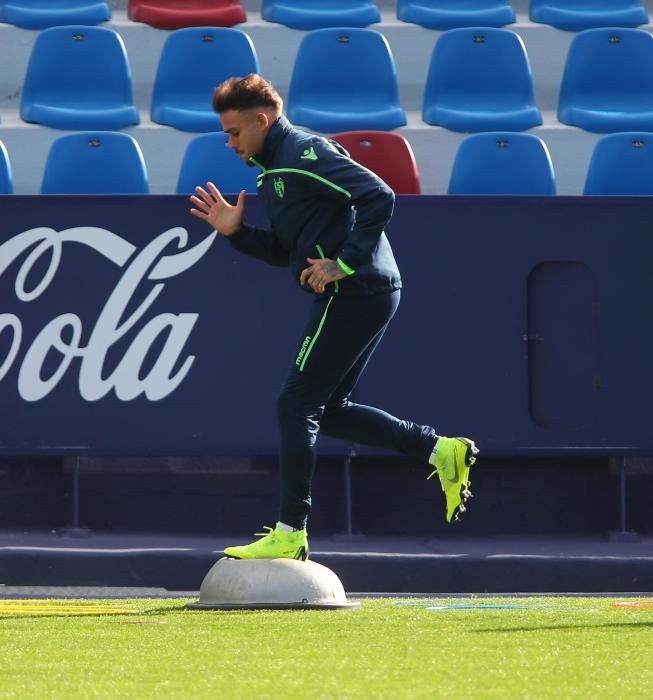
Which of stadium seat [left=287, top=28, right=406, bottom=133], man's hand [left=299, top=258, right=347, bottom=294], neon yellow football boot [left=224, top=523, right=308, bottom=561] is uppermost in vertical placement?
stadium seat [left=287, top=28, right=406, bottom=133]

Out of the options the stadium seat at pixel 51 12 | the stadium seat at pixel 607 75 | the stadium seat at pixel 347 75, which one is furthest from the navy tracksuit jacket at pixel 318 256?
the stadium seat at pixel 51 12

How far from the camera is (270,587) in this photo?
5.16 meters

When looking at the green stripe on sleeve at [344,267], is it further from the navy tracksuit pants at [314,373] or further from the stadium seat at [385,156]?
the stadium seat at [385,156]

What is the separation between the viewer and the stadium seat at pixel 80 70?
10172 mm

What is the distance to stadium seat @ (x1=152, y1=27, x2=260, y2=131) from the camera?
10.2 metres

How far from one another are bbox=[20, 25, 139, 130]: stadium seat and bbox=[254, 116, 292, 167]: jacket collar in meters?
5.00

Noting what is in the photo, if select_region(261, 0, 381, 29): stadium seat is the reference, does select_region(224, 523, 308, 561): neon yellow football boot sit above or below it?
below

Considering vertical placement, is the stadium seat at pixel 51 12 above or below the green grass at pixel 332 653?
above

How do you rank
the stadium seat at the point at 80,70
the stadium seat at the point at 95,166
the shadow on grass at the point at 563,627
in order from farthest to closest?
the stadium seat at the point at 80,70 < the stadium seat at the point at 95,166 < the shadow on grass at the point at 563,627

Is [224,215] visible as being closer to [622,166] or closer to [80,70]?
[622,166]

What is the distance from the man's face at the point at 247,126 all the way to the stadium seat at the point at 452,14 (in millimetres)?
6358

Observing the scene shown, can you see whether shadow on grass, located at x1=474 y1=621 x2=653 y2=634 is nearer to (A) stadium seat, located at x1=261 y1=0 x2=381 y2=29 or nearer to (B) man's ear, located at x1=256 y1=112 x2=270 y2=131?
(B) man's ear, located at x1=256 y1=112 x2=270 y2=131

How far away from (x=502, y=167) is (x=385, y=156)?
2.19 ft

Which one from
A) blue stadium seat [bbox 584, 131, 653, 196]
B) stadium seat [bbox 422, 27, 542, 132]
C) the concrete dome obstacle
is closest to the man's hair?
the concrete dome obstacle
